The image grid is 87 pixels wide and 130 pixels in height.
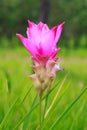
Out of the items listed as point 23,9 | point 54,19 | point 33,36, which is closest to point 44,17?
point 33,36

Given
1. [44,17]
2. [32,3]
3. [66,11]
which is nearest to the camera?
[44,17]

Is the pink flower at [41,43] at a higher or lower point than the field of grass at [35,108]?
higher

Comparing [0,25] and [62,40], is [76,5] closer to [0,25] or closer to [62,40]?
[62,40]

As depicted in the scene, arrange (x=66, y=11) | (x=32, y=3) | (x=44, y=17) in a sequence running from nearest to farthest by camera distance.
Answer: (x=44, y=17), (x=66, y=11), (x=32, y=3)

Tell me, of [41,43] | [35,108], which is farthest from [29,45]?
[35,108]

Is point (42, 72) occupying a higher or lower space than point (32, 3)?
lower

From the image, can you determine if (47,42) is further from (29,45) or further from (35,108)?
(35,108)

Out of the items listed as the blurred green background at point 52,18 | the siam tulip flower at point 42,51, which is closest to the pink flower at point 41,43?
the siam tulip flower at point 42,51

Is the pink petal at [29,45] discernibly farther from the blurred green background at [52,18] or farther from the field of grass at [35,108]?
the blurred green background at [52,18]
